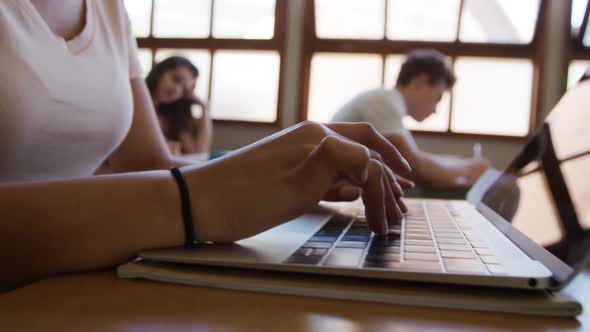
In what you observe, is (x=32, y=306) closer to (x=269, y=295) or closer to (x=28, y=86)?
(x=269, y=295)

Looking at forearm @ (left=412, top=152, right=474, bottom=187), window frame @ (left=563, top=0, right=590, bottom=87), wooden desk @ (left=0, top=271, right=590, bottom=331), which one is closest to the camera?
wooden desk @ (left=0, top=271, right=590, bottom=331)

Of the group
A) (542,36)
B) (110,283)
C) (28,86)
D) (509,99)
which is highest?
(542,36)

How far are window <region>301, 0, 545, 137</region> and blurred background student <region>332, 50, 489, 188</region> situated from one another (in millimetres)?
253

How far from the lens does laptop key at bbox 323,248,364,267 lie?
0.27m

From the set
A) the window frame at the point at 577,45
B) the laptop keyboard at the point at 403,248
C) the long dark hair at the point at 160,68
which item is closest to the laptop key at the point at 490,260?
the laptop keyboard at the point at 403,248

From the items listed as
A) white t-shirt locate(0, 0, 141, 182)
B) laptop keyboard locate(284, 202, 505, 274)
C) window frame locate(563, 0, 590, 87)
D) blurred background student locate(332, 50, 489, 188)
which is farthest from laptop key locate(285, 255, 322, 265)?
window frame locate(563, 0, 590, 87)

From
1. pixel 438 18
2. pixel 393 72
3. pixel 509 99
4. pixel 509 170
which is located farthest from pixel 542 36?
pixel 509 170

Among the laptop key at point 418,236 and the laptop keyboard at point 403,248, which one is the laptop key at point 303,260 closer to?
the laptop keyboard at point 403,248

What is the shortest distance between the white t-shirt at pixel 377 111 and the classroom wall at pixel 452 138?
0.70 meters

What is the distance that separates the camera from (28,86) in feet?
1.58

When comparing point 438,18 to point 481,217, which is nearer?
point 481,217

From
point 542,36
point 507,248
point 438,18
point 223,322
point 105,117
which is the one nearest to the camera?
point 223,322

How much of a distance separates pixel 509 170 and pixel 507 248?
0.34 meters

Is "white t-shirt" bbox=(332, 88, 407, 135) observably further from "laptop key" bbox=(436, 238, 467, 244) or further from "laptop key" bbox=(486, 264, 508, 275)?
"laptop key" bbox=(486, 264, 508, 275)
